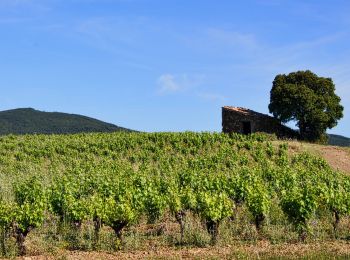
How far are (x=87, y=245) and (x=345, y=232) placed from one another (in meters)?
8.21

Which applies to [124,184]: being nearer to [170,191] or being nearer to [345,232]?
[170,191]

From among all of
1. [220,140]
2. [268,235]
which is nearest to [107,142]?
[220,140]

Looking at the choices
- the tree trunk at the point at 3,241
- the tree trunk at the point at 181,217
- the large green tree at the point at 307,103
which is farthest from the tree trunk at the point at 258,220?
the large green tree at the point at 307,103

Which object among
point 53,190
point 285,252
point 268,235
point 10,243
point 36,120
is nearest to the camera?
point 285,252

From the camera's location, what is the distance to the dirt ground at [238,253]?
1382 centimetres

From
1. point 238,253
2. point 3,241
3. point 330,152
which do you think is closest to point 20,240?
point 3,241

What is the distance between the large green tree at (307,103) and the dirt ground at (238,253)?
96.9 ft

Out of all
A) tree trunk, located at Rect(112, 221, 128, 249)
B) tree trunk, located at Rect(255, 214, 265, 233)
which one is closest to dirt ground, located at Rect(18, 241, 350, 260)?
tree trunk, located at Rect(112, 221, 128, 249)

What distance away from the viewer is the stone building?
44906mm

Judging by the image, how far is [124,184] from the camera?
2034 centimetres

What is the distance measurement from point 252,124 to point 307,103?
4881 mm

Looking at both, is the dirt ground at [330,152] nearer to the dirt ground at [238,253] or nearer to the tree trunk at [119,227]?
the dirt ground at [238,253]

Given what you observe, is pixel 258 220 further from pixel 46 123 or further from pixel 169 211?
pixel 46 123

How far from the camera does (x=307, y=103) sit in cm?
4344
